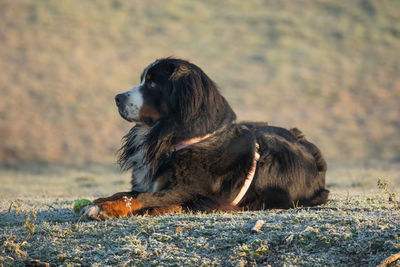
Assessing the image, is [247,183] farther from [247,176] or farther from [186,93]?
[186,93]

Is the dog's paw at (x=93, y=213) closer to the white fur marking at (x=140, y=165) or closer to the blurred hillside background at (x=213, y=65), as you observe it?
the white fur marking at (x=140, y=165)

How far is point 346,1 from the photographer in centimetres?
3284

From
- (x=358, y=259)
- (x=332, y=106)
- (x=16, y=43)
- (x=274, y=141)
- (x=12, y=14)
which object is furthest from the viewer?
(x=12, y=14)

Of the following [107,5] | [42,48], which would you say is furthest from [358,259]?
[107,5]

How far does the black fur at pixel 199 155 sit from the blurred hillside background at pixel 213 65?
12815 mm

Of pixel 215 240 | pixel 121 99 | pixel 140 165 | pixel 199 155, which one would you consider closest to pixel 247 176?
pixel 199 155

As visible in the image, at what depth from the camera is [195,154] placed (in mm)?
5312

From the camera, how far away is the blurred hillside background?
19672mm

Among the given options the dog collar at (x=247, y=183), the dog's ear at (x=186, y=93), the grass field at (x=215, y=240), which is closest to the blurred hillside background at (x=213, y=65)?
the dog's ear at (x=186, y=93)

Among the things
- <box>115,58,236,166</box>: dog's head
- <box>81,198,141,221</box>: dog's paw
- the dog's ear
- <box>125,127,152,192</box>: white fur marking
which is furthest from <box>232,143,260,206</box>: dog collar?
<box>81,198,141,221</box>: dog's paw

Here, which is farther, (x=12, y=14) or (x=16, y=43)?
(x=12, y=14)

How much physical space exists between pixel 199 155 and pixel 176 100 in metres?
0.64

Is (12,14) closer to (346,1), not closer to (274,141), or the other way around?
(346,1)

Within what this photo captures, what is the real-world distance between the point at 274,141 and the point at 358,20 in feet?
89.0
